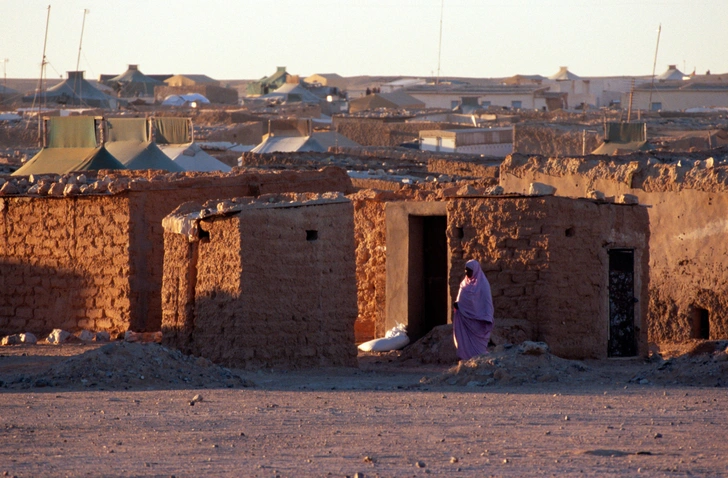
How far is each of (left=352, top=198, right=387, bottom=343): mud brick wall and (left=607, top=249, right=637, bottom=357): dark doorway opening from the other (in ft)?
8.14

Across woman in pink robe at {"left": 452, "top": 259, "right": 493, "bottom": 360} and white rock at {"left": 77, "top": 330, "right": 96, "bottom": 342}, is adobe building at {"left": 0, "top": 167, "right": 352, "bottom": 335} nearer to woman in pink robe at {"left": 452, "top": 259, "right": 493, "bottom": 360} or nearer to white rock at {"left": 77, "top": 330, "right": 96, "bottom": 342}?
white rock at {"left": 77, "top": 330, "right": 96, "bottom": 342}

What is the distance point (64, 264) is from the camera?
11.8 meters

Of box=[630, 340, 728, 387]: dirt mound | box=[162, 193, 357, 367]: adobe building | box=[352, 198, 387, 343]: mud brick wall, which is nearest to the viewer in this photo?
box=[630, 340, 728, 387]: dirt mound

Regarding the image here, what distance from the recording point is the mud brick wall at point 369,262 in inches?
478

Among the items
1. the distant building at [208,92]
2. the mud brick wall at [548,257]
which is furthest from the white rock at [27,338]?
the distant building at [208,92]

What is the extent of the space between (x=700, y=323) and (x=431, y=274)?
2.87m

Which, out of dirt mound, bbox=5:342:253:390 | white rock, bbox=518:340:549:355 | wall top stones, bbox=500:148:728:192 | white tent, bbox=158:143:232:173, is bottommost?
dirt mound, bbox=5:342:253:390

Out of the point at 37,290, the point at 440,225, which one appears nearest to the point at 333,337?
the point at 440,225

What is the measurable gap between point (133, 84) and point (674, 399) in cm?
7255

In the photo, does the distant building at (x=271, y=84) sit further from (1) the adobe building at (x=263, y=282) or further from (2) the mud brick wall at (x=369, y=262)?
(1) the adobe building at (x=263, y=282)

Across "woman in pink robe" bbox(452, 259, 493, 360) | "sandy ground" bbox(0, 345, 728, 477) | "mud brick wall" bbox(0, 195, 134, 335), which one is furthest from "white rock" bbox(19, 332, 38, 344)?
"woman in pink robe" bbox(452, 259, 493, 360)

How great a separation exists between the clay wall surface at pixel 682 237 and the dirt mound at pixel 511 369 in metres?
3.64

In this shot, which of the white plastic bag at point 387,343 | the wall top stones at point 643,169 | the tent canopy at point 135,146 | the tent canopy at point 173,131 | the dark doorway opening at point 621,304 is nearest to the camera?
the dark doorway opening at point 621,304

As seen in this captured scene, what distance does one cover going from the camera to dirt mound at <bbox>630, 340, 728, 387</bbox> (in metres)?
7.94
